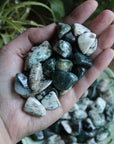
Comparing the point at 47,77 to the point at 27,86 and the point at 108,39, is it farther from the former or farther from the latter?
the point at 108,39

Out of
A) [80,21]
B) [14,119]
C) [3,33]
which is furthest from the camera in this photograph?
[3,33]

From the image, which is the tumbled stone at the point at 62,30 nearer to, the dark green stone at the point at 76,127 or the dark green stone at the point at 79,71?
the dark green stone at the point at 79,71

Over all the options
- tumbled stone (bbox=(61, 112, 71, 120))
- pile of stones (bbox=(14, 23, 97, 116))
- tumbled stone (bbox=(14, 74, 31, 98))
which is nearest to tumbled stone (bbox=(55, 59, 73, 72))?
pile of stones (bbox=(14, 23, 97, 116))

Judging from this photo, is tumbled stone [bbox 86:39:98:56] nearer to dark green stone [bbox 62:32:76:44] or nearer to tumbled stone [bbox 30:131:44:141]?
dark green stone [bbox 62:32:76:44]

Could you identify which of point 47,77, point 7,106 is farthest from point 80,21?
point 7,106

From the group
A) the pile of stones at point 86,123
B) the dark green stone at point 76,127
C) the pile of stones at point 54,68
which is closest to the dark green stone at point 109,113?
the pile of stones at point 86,123

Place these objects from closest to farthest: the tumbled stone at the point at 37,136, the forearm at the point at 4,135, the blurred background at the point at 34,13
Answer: the forearm at the point at 4,135 < the tumbled stone at the point at 37,136 < the blurred background at the point at 34,13
